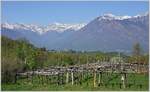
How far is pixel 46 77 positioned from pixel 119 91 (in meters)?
13.0

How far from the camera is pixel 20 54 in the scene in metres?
40.7

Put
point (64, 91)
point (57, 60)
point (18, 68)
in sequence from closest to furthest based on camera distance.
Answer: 1. point (64, 91)
2. point (18, 68)
3. point (57, 60)

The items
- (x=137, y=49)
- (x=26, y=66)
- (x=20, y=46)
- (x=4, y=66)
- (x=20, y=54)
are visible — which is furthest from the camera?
(x=137, y=49)

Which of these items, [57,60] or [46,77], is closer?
[46,77]

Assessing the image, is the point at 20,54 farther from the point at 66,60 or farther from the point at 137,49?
the point at 137,49

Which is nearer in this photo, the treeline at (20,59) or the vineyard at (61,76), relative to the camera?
the vineyard at (61,76)

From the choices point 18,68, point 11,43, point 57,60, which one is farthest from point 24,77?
point 57,60

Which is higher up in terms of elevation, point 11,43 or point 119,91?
point 11,43

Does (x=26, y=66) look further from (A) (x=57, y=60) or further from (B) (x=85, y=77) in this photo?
(A) (x=57, y=60)

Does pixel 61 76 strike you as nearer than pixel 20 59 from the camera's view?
Yes

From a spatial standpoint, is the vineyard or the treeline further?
the treeline

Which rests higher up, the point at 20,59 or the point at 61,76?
the point at 20,59

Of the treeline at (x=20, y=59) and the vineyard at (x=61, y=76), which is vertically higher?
the treeline at (x=20, y=59)

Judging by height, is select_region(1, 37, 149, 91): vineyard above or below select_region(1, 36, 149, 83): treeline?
below
